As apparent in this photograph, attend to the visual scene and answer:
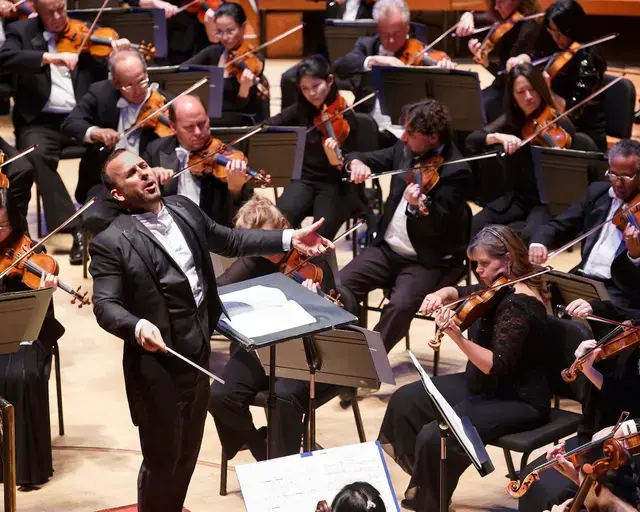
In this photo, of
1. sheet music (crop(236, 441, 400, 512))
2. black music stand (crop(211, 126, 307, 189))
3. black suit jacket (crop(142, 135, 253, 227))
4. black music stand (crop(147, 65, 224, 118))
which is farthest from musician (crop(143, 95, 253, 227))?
sheet music (crop(236, 441, 400, 512))

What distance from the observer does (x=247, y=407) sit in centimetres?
400

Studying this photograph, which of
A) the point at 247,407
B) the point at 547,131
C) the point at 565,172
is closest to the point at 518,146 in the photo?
the point at 547,131

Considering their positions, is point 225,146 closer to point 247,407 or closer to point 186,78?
point 186,78

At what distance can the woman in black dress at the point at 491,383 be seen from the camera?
12.1 ft

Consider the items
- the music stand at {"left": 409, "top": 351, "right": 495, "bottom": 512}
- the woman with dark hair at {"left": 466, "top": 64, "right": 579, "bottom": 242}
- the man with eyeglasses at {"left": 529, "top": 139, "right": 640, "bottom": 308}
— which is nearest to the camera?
the music stand at {"left": 409, "top": 351, "right": 495, "bottom": 512}

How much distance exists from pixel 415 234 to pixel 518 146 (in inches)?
29.9

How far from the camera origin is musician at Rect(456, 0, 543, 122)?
6250mm

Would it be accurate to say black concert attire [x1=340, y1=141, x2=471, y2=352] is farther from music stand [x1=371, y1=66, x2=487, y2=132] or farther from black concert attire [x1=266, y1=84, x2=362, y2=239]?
music stand [x1=371, y1=66, x2=487, y2=132]

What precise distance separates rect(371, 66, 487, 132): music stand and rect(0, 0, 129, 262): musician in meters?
1.44

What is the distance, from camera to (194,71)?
19.0ft

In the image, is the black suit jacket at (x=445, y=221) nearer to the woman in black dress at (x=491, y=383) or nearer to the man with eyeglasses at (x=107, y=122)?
the woman in black dress at (x=491, y=383)

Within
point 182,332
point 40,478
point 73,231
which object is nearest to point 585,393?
point 182,332

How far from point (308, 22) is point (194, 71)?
473 centimetres

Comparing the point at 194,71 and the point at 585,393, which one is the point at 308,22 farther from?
the point at 585,393
